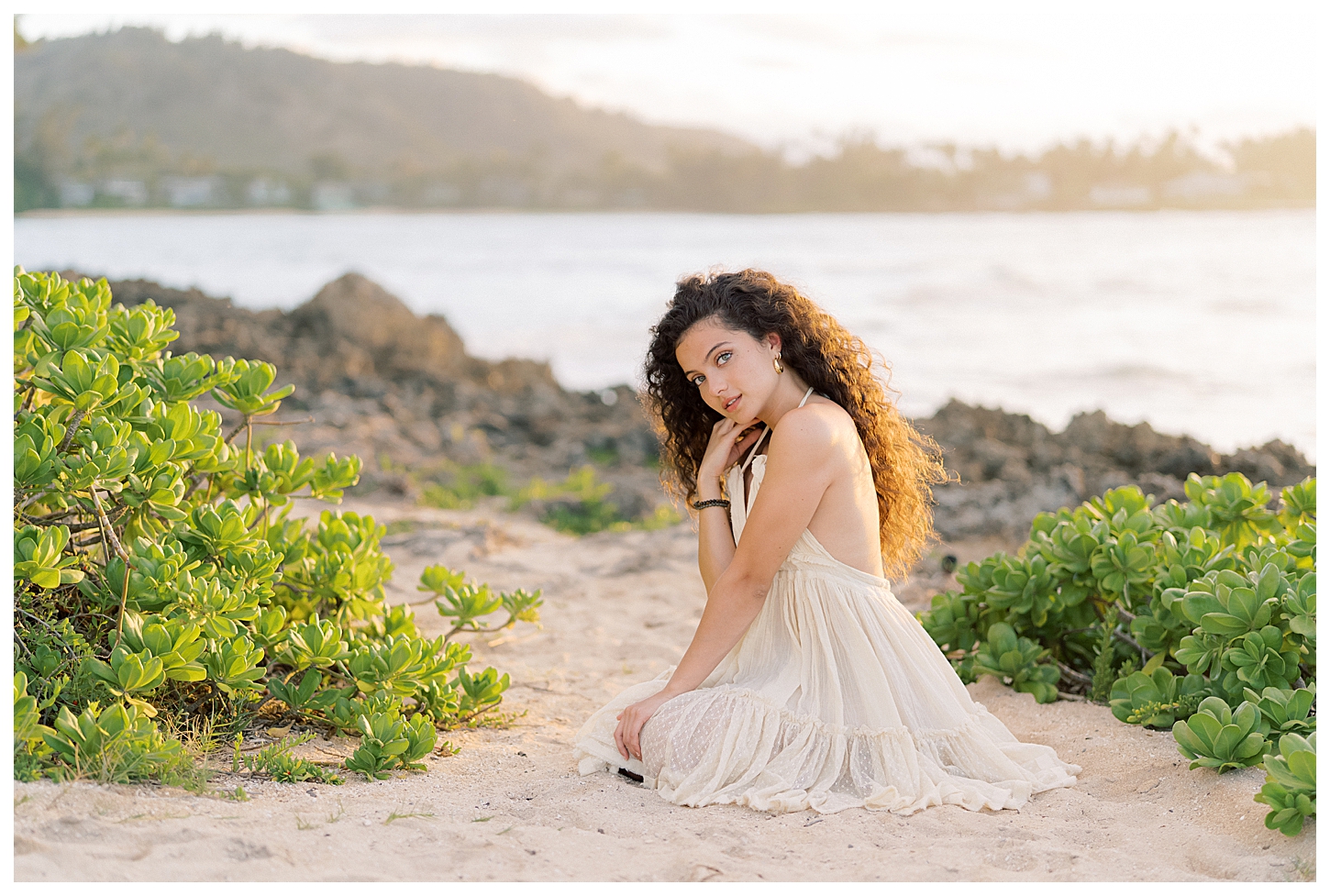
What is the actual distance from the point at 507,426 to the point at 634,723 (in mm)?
6343

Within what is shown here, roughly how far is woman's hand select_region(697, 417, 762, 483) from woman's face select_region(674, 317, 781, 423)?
0.09 m

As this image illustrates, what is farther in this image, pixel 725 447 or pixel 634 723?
pixel 725 447

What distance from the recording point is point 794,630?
2.78 meters

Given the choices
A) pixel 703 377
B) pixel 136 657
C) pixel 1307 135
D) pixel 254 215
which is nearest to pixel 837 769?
pixel 703 377

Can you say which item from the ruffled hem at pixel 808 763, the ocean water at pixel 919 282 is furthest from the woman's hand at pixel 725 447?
the ruffled hem at pixel 808 763

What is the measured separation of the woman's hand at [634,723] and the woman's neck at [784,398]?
819 millimetres

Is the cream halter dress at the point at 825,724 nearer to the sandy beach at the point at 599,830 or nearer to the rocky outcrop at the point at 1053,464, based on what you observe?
the sandy beach at the point at 599,830

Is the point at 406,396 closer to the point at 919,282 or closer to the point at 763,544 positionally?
the point at 763,544

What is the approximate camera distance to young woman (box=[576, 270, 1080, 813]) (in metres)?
2.59

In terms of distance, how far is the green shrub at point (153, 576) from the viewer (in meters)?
2.38

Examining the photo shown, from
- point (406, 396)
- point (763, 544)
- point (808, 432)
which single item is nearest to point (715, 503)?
point (763, 544)

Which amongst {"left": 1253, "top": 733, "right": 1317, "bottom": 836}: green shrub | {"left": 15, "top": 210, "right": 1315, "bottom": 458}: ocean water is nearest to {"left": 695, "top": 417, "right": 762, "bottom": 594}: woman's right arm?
{"left": 15, "top": 210, "right": 1315, "bottom": 458}: ocean water

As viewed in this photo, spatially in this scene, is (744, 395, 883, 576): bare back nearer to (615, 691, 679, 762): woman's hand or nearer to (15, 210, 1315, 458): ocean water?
(15, 210, 1315, 458): ocean water

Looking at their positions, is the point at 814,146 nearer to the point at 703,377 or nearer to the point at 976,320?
the point at 976,320
